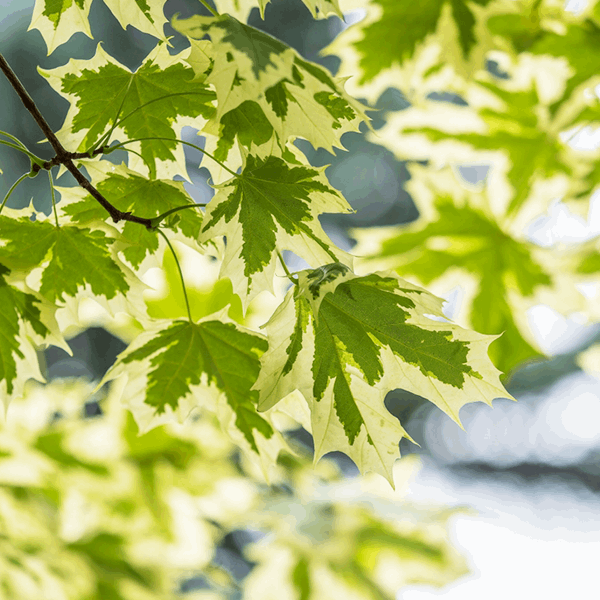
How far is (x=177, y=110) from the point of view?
637 mm

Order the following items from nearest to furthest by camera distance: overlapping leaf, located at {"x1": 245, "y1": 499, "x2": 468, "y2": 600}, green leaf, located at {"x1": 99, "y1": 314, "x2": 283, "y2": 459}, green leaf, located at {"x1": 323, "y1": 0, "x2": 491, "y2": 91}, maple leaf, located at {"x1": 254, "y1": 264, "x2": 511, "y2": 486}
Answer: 1. maple leaf, located at {"x1": 254, "y1": 264, "x2": 511, "y2": 486}
2. green leaf, located at {"x1": 99, "y1": 314, "x2": 283, "y2": 459}
3. green leaf, located at {"x1": 323, "y1": 0, "x2": 491, "y2": 91}
4. overlapping leaf, located at {"x1": 245, "y1": 499, "x2": 468, "y2": 600}

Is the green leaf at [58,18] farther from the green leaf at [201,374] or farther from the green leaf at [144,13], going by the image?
the green leaf at [201,374]

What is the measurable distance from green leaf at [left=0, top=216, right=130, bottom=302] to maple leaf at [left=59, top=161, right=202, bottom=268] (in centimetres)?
2

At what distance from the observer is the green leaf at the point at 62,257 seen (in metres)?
0.64

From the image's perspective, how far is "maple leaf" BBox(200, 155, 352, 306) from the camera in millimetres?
554

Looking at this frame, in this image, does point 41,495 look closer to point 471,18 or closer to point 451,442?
point 471,18

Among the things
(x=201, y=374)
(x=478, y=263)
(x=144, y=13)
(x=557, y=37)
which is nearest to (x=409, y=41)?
(x=557, y=37)

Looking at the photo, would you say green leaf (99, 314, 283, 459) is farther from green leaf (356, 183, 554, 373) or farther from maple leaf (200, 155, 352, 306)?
green leaf (356, 183, 554, 373)

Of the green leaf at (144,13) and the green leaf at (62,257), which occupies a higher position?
the green leaf at (144,13)

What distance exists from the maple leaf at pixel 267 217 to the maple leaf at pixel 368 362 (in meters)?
0.05

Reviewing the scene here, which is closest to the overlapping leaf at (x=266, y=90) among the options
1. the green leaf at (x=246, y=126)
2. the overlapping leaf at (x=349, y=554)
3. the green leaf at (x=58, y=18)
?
the green leaf at (x=246, y=126)

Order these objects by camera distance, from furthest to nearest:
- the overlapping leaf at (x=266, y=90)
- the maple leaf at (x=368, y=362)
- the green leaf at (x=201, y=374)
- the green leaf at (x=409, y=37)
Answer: the green leaf at (x=409, y=37) → the green leaf at (x=201, y=374) → the maple leaf at (x=368, y=362) → the overlapping leaf at (x=266, y=90)

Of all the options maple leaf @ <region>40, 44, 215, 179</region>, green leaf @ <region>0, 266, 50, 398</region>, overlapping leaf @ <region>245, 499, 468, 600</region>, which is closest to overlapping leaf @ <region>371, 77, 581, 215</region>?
maple leaf @ <region>40, 44, 215, 179</region>

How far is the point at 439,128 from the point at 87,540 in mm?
1641
